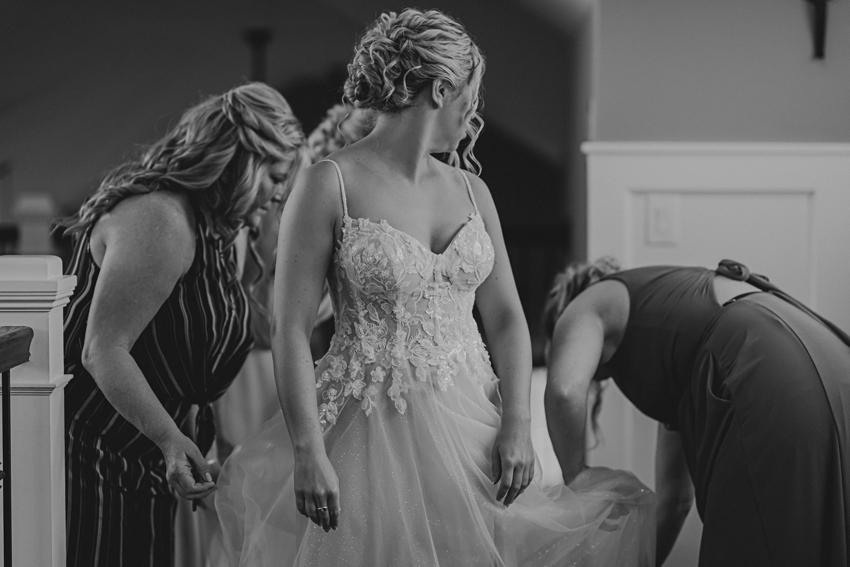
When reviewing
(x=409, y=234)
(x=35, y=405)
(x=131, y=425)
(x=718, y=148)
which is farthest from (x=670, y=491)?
(x=35, y=405)

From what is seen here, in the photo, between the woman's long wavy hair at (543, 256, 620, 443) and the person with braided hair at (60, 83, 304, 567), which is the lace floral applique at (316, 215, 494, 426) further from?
the woman's long wavy hair at (543, 256, 620, 443)

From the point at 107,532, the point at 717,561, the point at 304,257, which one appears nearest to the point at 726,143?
the point at 717,561

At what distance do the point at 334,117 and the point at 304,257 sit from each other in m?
1.21

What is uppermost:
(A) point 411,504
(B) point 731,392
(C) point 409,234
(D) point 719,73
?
(D) point 719,73

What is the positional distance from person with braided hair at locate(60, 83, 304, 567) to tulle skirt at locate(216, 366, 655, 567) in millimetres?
240

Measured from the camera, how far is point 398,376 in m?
1.37

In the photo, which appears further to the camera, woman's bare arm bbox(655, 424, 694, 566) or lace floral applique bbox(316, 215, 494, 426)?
woman's bare arm bbox(655, 424, 694, 566)

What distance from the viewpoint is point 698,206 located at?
8.39 ft

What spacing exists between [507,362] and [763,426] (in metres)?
0.44

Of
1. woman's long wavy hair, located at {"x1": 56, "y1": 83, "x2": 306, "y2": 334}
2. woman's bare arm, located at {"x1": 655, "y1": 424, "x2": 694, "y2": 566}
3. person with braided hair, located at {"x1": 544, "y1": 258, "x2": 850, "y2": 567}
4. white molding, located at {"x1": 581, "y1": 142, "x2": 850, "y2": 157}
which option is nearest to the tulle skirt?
person with braided hair, located at {"x1": 544, "y1": 258, "x2": 850, "y2": 567}

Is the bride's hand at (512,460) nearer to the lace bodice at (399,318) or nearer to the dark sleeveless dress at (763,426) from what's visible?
the lace bodice at (399,318)

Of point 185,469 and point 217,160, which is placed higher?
point 217,160

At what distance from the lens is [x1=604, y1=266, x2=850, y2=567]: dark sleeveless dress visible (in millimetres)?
1448

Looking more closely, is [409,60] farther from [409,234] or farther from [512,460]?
[512,460]
